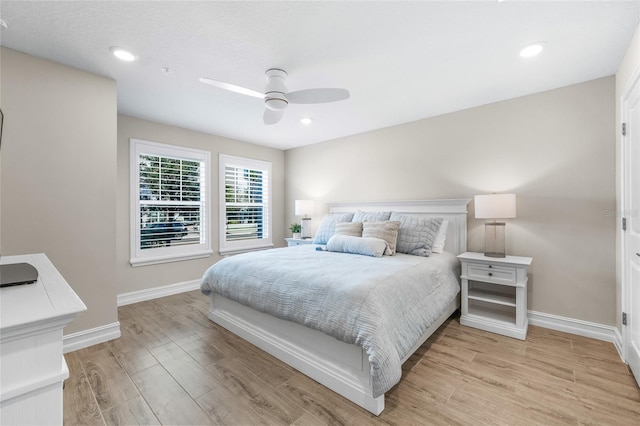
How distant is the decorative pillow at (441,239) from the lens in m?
3.24

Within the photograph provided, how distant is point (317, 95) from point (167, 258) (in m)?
3.14

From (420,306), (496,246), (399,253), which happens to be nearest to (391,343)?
(420,306)

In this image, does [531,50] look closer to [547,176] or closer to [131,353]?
[547,176]

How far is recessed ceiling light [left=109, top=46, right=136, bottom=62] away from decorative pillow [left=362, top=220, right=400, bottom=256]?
2.72 metres

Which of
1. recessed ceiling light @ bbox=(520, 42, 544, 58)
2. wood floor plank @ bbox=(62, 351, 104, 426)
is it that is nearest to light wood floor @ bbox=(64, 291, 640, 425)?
wood floor plank @ bbox=(62, 351, 104, 426)

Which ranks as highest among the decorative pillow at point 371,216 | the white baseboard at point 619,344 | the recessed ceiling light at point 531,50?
the recessed ceiling light at point 531,50

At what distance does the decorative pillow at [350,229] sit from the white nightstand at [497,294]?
115 cm

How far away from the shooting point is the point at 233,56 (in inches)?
88.5

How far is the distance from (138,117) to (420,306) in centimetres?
406

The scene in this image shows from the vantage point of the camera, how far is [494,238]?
308cm

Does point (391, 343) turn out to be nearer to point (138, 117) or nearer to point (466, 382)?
point (466, 382)

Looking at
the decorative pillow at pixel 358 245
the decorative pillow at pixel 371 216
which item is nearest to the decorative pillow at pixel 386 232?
the decorative pillow at pixel 358 245

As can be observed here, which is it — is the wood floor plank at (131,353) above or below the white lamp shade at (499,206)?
below

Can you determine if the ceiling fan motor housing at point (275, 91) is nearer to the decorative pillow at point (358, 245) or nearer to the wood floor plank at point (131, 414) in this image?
the decorative pillow at point (358, 245)
